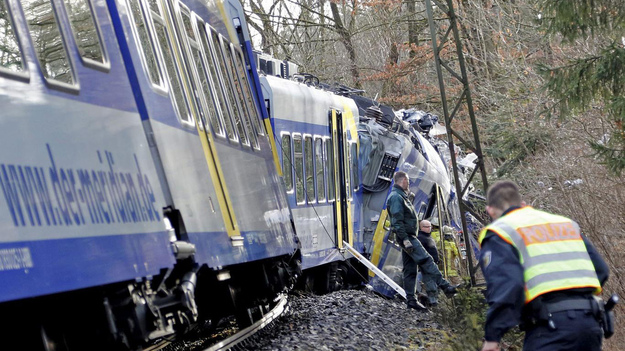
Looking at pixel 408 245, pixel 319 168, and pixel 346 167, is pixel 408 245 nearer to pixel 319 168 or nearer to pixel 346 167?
pixel 319 168

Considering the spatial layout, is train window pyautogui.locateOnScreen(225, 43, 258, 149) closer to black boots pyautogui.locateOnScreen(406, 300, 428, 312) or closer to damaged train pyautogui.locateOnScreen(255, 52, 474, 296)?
damaged train pyautogui.locateOnScreen(255, 52, 474, 296)

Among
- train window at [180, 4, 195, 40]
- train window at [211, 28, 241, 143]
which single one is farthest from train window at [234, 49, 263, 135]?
train window at [180, 4, 195, 40]

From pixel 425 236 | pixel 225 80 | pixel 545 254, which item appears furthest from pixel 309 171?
pixel 545 254

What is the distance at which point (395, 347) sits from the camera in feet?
33.9

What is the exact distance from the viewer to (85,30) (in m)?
5.56

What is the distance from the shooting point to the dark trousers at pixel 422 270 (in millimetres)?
13703

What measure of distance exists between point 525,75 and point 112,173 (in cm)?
1693

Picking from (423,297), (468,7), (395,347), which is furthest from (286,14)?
(395,347)

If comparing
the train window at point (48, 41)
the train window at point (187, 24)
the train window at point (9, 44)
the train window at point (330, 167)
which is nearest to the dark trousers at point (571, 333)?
the train window at point (48, 41)

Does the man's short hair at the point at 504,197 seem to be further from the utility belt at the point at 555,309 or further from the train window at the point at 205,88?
the train window at the point at 205,88

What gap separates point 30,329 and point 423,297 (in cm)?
1030

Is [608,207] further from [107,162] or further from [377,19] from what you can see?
[377,19]

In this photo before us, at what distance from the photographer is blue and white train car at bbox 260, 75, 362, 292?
1331 centimetres

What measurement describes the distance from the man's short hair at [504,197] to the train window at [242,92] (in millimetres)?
4728
